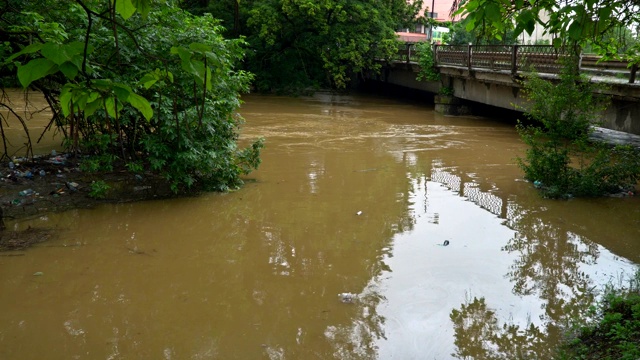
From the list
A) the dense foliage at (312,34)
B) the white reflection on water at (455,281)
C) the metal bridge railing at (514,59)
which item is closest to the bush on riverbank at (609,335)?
the white reflection on water at (455,281)

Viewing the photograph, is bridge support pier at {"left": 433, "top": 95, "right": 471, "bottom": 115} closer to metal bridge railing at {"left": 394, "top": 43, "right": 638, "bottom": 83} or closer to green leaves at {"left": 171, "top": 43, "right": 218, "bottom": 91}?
metal bridge railing at {"left": 394, "top": 43, "right": 638, "bottom": 83}

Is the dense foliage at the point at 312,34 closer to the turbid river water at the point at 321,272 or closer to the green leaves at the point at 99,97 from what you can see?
the turbid river water at the point at 321,272

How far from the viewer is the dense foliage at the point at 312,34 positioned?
95.2 feet

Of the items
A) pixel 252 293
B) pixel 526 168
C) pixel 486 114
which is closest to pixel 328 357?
pixel 252 293

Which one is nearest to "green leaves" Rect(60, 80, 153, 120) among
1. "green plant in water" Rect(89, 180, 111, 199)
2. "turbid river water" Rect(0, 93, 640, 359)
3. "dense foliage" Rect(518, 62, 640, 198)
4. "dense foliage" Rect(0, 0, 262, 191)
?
"turbid river water" Rect(0, 93, 640, 359)

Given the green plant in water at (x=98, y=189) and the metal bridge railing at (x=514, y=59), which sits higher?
the metal bridge railing at (x=514, y=59)

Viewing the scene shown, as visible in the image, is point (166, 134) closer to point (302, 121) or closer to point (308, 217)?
point (308, 217)

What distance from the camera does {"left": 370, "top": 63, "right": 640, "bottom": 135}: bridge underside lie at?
13.8 m

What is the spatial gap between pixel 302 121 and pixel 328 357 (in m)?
17.3

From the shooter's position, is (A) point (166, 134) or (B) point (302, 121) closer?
(A) point (166, 134)

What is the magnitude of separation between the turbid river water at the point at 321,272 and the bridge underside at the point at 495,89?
3604mm

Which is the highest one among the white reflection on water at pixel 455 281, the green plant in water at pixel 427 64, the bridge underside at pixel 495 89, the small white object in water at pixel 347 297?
the green plant in water at pixel 427 64

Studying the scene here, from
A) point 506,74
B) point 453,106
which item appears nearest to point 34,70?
point 506,74

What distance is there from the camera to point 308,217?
9.07 meters
